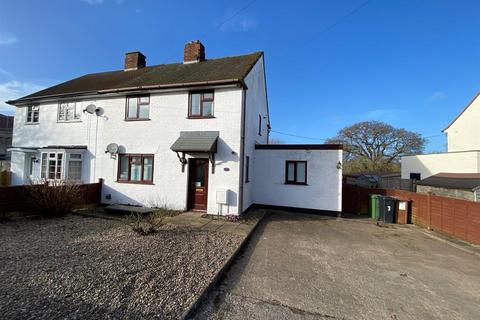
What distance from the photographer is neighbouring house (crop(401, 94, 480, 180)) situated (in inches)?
717

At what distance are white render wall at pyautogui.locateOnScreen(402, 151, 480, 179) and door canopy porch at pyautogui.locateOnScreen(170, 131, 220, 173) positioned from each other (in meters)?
20.3

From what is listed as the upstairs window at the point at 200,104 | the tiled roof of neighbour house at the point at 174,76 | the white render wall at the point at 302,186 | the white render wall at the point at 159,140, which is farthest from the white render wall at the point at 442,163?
the upstairs window at the point at 200,104

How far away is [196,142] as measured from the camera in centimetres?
1009

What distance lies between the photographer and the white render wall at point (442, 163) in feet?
58.1

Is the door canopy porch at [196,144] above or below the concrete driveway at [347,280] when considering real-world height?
above

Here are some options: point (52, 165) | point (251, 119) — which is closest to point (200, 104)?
point (251, 119)

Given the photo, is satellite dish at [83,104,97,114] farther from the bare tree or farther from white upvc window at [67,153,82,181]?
the bare tree

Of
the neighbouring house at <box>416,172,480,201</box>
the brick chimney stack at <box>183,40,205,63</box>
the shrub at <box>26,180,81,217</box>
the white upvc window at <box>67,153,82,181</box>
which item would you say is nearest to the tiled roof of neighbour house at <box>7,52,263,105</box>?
the brick chimney stack at <box>183,40,205,63</box>

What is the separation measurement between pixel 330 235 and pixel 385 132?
126 ft

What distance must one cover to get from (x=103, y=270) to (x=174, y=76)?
34.6ft

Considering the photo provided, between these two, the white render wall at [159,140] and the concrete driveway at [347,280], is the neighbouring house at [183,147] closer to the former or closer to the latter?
the white render wall at [159,140]

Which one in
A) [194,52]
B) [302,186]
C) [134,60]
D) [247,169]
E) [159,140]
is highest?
[134,60]

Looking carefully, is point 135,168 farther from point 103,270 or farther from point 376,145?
point 376,145

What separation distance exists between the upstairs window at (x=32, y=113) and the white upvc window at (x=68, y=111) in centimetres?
212
